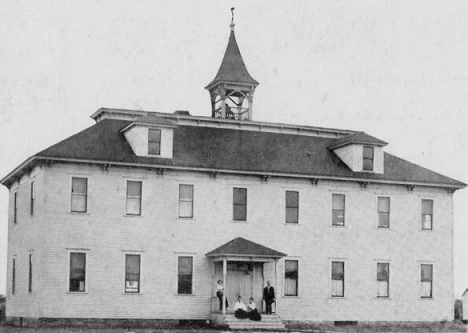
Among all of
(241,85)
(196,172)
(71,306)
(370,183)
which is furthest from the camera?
(241,85)

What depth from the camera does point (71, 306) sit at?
4441 cm

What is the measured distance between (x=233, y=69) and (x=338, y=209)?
10.4m

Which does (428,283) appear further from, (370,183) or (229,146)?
(229,146)

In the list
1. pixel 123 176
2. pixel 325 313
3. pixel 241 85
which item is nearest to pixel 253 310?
pixel 325 313

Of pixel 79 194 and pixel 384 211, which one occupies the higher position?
pixel 79 194

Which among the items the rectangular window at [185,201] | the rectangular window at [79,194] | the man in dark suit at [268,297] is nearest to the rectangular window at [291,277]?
the man in dark suit at [268,297]

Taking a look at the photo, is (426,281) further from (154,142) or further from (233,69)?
(154,142)

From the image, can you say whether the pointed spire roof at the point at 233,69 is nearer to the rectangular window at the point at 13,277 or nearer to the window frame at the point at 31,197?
the window frame at the point at 31,197

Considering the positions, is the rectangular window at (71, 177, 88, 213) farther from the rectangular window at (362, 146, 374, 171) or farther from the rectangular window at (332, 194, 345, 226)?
the rectangular window at (362, 146, 374, 171)

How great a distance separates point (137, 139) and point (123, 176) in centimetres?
186

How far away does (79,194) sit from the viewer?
4534 centimetres

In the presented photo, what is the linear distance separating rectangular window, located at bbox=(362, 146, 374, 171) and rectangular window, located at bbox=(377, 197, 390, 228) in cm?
168

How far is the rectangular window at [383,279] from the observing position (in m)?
50.8

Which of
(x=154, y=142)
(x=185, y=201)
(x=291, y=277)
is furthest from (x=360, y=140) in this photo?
(x=154, y=142)
